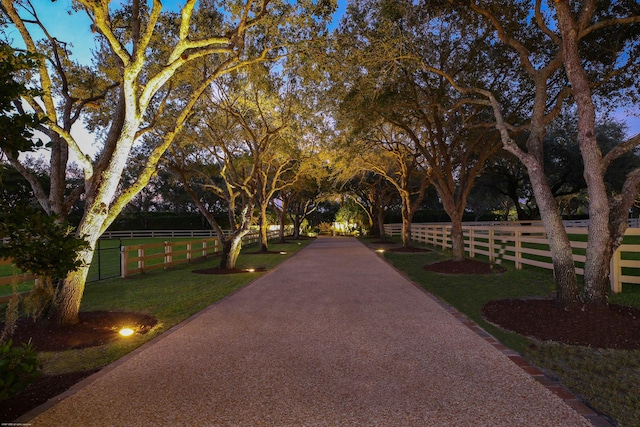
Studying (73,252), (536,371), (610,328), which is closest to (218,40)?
(73,252)

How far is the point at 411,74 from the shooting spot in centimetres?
1067

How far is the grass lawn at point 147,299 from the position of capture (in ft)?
14.5

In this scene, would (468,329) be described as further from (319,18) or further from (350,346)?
(319,18)

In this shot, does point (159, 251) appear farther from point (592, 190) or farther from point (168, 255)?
point (592, 190)

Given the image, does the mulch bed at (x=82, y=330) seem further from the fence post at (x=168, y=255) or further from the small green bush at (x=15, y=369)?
the fence post at (x=168, y=255)

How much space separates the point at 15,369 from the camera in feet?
8.53

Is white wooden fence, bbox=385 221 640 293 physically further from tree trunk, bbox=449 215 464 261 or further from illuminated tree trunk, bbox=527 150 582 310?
illuminated tree trunk, bbox=527 150 582 310

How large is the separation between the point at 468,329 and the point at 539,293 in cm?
327

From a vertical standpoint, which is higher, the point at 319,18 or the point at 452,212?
the point at 319,18

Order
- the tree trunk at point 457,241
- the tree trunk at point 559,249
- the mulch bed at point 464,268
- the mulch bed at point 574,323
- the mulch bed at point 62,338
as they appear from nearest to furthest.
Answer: the mulch bed at point 62,338 < the mulch bed at point 574,323 < the tree trunk at point 559,249 < the mulch bed at point 464,268 < the tree trunk at point 457,241

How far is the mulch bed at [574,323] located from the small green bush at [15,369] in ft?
18.0

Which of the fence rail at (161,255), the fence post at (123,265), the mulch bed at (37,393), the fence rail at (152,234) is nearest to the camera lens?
the mulch bed at (37,393)

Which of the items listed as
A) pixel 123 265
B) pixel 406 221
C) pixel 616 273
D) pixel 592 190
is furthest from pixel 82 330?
pixel 406 221

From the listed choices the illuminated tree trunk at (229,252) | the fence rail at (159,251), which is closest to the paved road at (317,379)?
the fence rail at (159,251)
